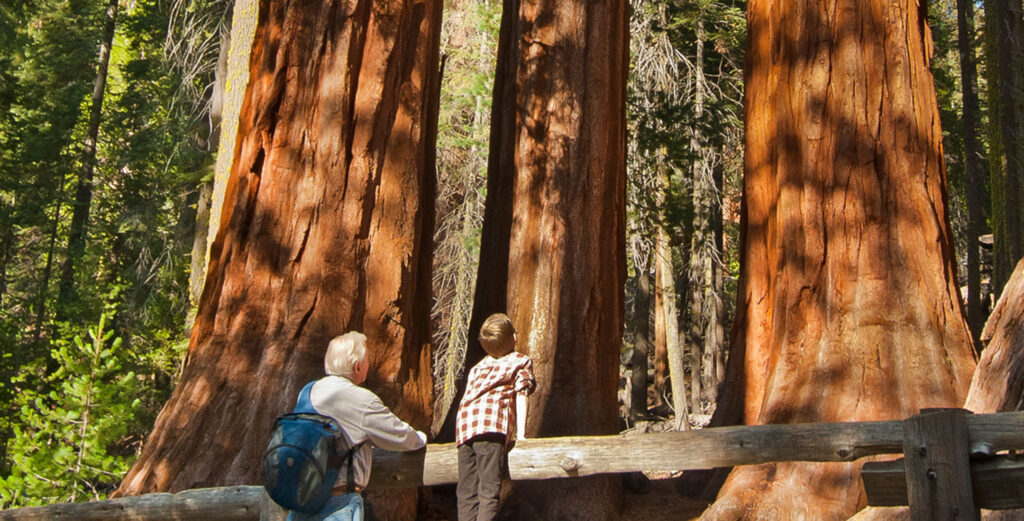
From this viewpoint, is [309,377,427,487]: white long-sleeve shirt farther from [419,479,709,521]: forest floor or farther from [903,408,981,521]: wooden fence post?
[419,479,709,521]: forest floor

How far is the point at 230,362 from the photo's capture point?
22.9ft

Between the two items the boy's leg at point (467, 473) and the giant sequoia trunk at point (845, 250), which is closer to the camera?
the boy's leg at point (467, 473)

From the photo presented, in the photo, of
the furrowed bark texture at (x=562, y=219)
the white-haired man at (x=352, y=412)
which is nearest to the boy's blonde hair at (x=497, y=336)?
the white-haired man at (x=352, y=412)

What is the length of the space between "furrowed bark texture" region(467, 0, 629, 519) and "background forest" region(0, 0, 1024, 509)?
1.95 meters

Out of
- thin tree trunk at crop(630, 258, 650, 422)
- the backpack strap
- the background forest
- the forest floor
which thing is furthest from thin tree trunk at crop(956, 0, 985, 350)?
the backpack strap

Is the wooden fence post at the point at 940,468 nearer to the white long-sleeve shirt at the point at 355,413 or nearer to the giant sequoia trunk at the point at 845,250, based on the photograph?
the giant sequoia trunk at the point at 845,250

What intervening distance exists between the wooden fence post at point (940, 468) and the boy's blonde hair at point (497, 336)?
221 centimetres

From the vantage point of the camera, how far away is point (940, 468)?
454 centimetres

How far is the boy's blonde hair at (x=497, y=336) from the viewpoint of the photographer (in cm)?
568

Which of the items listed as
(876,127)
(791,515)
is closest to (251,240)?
(791,515)

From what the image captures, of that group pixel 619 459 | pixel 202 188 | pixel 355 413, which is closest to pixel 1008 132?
pixel 202 188

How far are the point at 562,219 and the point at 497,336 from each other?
304 centimetres

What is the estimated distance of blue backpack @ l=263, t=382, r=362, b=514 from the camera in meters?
3.96

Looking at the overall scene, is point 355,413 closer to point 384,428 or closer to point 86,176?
point 384,428
